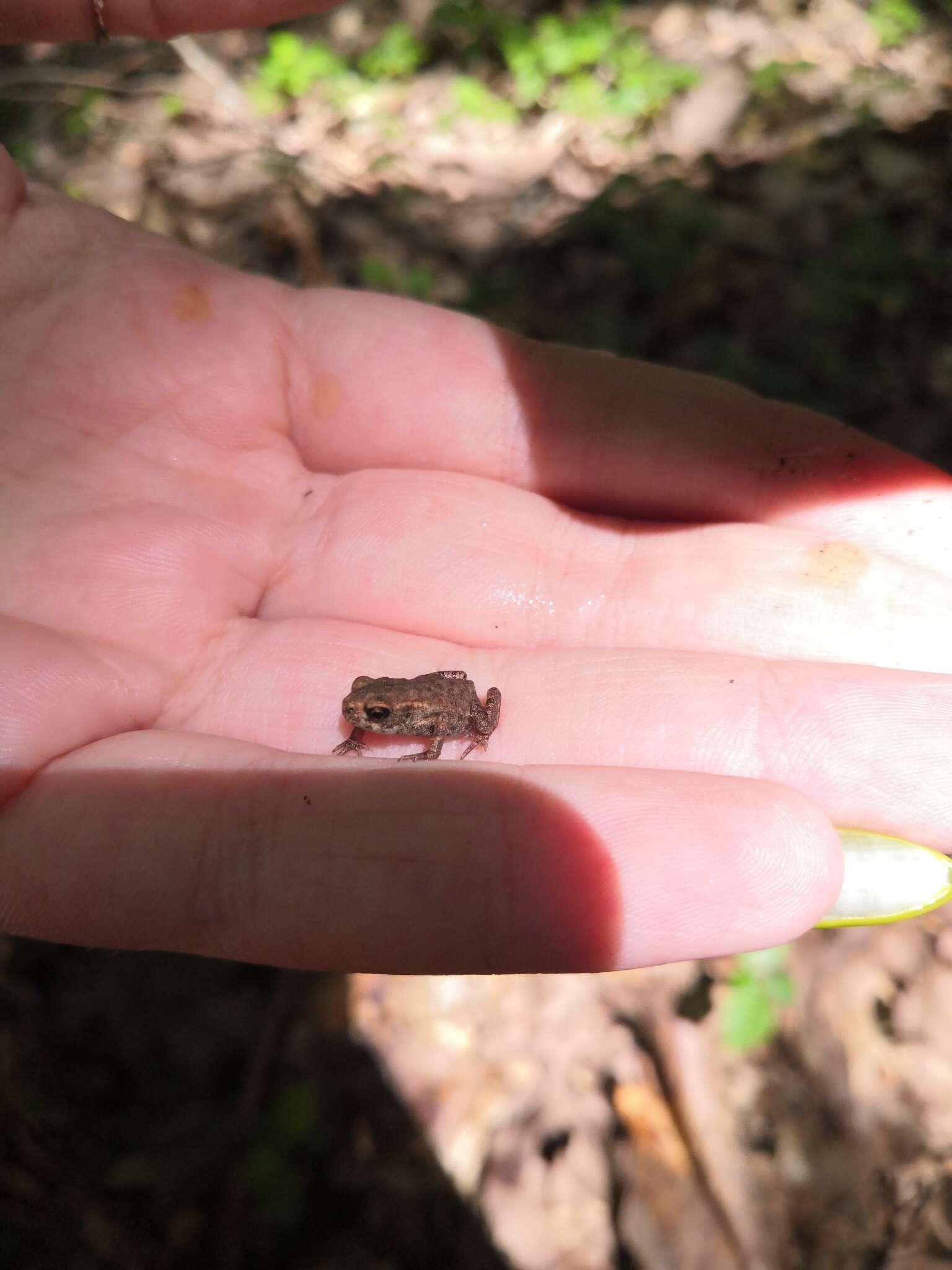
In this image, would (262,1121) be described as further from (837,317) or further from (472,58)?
(472,58)

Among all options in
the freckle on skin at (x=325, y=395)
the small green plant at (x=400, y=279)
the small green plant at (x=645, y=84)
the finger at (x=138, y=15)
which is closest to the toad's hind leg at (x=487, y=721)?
the freckle on skin at (x=325, y=395)

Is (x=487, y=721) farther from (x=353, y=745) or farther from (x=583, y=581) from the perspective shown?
(x=583, y=581)

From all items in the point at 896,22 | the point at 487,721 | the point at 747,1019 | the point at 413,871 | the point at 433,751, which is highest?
the point at 896,22

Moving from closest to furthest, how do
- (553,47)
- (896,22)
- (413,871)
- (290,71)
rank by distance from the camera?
(413,871), (896,22), (553,47), (290,71)

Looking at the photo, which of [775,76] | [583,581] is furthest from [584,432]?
[775,76]

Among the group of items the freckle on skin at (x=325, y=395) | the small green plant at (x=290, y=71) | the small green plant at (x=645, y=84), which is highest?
the small green plant at (x=645, y=84)

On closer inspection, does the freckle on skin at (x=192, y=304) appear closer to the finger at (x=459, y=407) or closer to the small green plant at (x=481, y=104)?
the finger at (x=459, y=407)
